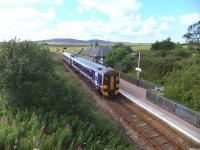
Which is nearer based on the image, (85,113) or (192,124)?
(85,113)

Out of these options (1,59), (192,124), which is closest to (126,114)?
(192,124)

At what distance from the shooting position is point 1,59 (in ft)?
46.0

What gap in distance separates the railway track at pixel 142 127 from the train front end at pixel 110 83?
138 centimetres

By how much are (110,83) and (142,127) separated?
907cm

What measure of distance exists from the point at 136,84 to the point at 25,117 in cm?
2677

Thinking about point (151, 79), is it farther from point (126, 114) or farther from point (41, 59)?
point (41, 59)

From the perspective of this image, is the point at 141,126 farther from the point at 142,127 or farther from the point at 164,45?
the point at 164,45

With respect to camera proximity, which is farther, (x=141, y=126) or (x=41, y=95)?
(x=141, y=126)

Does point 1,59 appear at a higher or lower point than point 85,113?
higher

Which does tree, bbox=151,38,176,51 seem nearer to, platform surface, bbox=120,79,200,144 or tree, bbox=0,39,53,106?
platform surface, bbox=120,79,200,144

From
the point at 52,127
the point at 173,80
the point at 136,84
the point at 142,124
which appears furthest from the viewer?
the point at 136,84

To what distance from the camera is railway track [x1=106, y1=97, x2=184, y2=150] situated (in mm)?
16070

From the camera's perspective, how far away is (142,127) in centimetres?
1911

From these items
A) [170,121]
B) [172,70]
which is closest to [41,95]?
[170,121]
